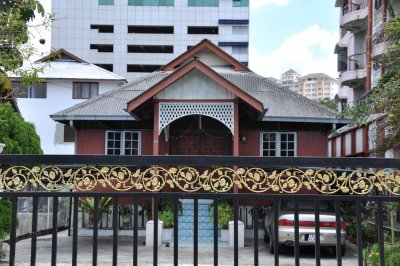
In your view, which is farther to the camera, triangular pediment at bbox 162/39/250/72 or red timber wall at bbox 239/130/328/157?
triangular pediment at bbox 162/39/250/72

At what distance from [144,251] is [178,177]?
8.50 metres

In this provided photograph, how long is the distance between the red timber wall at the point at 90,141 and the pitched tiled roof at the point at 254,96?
84 cm

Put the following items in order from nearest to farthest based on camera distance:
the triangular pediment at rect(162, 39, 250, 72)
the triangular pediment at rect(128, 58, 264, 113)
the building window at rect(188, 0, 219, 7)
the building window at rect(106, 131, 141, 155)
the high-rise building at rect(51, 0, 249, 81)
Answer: the triangular pediment at rect(128, 58, 264, 113) → the building window at rect(106, 131, 141, 155) → the triangular pediment at rect(162, 39, 250, 72) → the high-rise building at rect(51, 0, 249, 81) → the building window at rect(188, 0, 219, 7)

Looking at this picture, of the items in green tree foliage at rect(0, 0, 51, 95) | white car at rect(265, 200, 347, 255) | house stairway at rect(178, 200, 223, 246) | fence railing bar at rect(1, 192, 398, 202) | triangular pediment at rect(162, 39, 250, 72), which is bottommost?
house stairway at rect(178, 200, 223, 246)

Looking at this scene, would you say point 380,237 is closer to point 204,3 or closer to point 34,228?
point 34,228

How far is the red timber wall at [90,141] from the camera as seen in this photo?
53.1 ft

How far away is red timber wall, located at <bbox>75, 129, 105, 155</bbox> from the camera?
16172 mm

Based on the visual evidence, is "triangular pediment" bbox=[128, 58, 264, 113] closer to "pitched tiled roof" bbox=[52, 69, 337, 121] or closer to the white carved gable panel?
the white carved gable panel

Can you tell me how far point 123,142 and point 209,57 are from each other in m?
4.19

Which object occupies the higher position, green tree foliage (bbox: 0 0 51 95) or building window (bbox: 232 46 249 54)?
building window (bbox: 232 46 249 54)

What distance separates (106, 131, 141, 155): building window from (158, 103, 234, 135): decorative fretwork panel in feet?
9.01

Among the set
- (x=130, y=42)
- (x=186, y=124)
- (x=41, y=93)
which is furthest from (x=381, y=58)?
(x=130, y=42)

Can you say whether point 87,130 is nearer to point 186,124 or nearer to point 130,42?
point 186,124

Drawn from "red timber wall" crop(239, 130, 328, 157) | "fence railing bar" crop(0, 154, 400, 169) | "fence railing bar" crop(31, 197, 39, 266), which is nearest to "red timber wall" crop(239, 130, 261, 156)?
"red timber wall" crop(239, 130, 328, 157)
